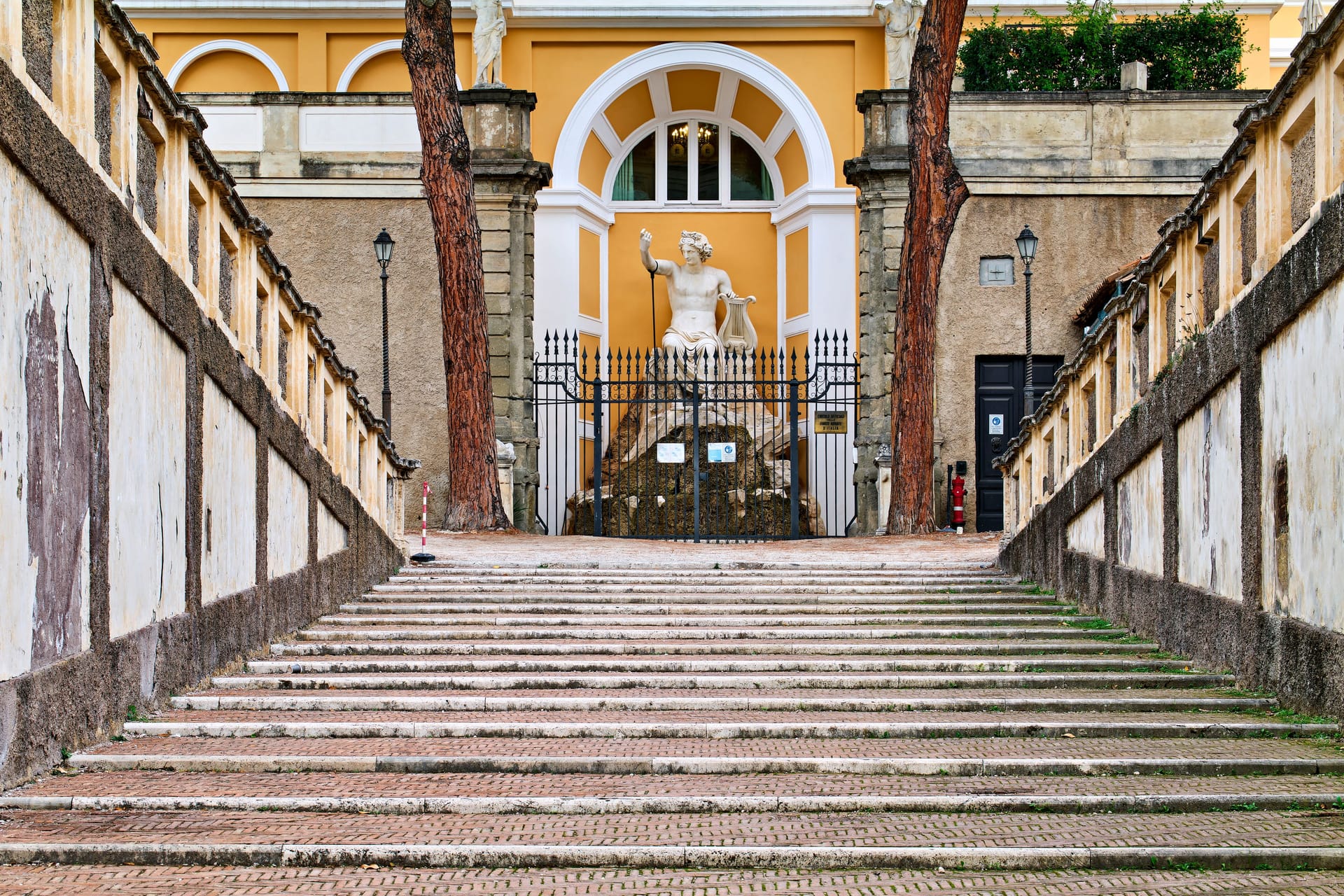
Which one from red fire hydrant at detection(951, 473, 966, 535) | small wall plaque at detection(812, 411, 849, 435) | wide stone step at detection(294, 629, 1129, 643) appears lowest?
wide stone step at detection(294, 629, 1129, 643)

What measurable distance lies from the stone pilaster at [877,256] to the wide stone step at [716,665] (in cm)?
1303

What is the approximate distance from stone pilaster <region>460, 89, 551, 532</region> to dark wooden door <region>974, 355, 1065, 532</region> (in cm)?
657

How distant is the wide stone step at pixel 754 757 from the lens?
613 cm

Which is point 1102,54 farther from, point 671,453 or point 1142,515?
point 1142,515

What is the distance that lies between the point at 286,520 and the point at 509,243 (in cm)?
1276

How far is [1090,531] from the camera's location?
10.6m

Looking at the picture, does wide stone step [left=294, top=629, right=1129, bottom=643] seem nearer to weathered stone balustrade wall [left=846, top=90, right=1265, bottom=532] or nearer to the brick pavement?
the brick pavement

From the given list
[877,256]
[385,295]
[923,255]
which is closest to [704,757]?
[923,255]

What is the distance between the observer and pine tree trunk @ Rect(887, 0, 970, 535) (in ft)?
60.1

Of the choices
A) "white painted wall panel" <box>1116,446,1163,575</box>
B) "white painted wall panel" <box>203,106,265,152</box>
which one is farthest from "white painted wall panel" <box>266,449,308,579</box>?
"white painted wall panel" <box>203,106,265,152</box>

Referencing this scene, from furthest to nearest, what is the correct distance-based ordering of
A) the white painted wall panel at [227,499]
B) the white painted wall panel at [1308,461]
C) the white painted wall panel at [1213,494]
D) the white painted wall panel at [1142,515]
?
1. the white painted wall panel at [1142,515]
2. the white painted wall panel at [227,499]
3. the white painted wall panel at [1213,494]
4. the white painted wall panel at [1308,461]

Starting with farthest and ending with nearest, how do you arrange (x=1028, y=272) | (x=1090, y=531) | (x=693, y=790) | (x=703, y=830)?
1. (x=1028, y=272)
2. (x=1090, y=531)
3. (x=693, y=790)
4. (x=703, y=830)

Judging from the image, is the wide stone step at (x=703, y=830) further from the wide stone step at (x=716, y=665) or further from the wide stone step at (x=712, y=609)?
the wide stone step at (x=712, y=609)

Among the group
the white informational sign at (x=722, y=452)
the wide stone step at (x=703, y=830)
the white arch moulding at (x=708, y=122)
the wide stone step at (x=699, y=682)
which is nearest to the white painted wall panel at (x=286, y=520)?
the wide stone step at (x=699, y=682)
